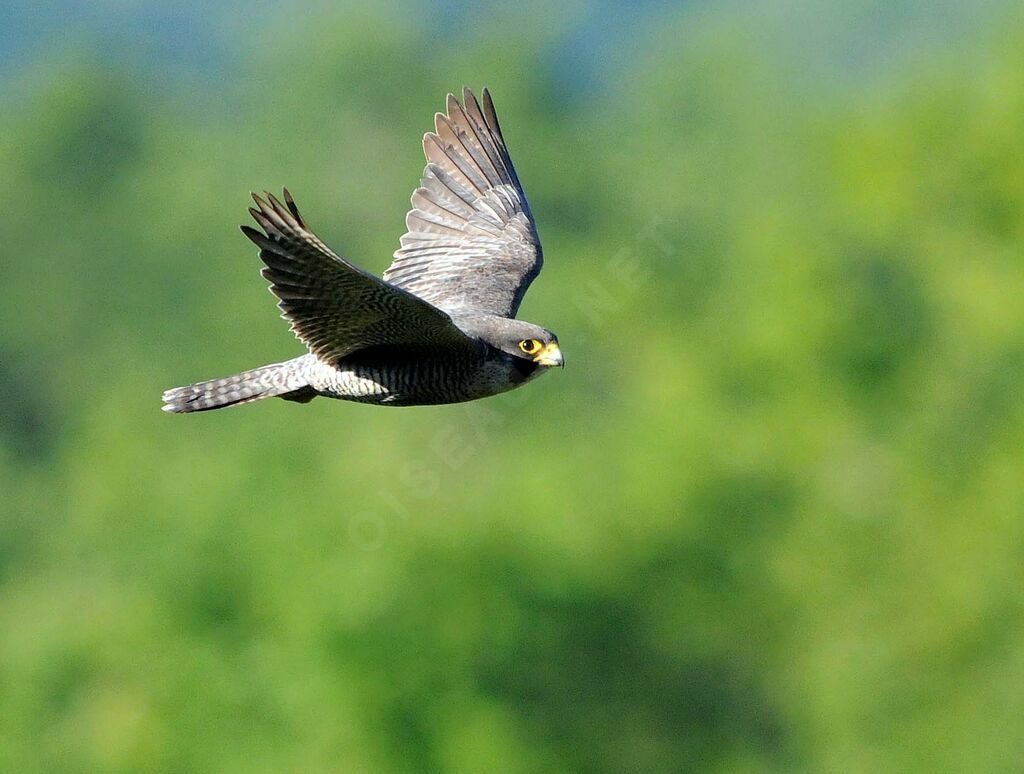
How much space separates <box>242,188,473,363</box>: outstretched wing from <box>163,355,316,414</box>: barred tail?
0.86 feet

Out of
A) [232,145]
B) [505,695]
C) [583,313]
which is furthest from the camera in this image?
[232,145]

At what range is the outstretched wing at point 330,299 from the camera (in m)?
8.94

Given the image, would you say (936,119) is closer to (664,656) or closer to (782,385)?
(782,385)

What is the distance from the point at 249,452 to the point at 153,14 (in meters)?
149

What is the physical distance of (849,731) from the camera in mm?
22922

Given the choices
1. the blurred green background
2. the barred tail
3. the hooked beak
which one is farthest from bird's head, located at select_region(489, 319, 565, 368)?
the blurred green background

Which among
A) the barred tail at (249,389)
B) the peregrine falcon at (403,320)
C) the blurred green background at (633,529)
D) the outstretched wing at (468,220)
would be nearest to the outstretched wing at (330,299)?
the peregrine falcon at (403,320)

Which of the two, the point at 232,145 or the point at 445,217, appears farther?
the point at 232,145

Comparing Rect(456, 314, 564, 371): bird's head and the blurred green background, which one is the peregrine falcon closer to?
Rect(456, 314, 564, 371): bird's head

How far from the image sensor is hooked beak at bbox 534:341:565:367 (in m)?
9.80

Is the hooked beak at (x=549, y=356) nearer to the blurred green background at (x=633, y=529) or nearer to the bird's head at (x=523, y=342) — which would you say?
the bird's head at (x=523, y=342)

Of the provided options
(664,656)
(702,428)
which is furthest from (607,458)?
(664,656)

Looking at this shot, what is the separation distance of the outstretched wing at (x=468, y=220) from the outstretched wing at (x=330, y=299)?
5.90 ft

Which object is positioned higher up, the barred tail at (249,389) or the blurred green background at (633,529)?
the blurred green background at (633,529)
